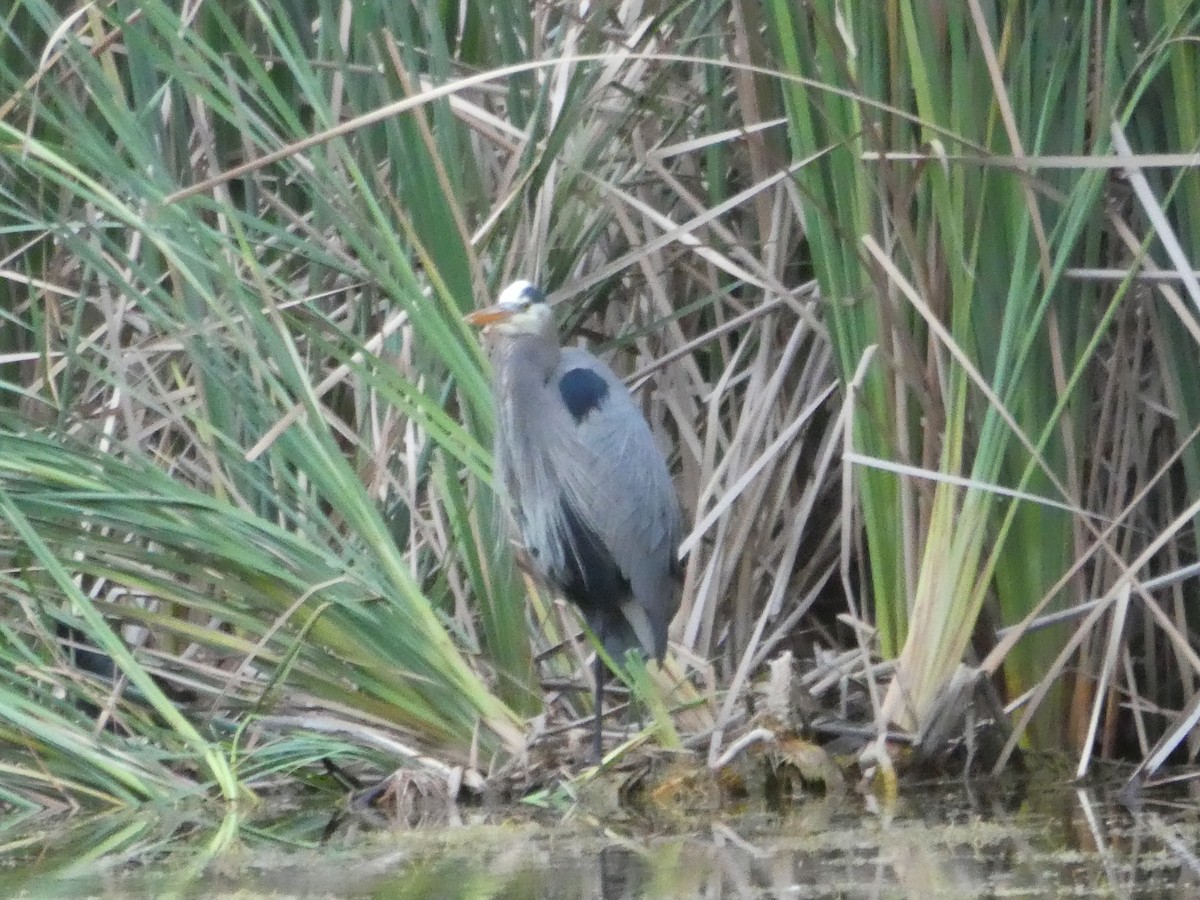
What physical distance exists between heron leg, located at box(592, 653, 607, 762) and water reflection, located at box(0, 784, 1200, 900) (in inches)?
8.1

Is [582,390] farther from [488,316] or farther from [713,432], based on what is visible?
[488,316]

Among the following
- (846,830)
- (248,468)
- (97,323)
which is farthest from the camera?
(97,323)

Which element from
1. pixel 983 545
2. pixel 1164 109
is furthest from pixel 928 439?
pixel 1164 109

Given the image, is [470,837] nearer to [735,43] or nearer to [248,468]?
[248,468]

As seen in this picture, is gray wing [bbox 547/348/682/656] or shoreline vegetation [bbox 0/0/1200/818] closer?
shoreline vegetation [bbox 0/0/1200/818]

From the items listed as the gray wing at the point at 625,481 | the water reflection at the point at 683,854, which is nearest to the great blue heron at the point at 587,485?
the gray wing at the point at 625,481

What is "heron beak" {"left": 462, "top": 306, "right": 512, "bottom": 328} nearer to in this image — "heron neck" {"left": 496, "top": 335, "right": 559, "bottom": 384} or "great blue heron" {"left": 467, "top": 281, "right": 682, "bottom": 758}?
"great blue heron" {"left": 467, "top": 281, "right": 682, "bottom": 758}

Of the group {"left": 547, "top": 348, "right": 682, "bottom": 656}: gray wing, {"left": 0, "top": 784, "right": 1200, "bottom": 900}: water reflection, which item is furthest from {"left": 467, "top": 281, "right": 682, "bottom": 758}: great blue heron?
{"left": 0, "top": 784, "right": 1200, "bottom": 900}: water reflection

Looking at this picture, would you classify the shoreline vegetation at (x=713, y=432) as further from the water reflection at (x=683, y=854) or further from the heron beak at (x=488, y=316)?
the water reflection at (x=683, y=854)

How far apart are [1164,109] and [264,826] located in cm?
184

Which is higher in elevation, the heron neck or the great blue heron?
the heron neck

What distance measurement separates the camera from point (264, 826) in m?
3.03

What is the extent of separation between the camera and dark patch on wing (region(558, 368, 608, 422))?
3713 mm

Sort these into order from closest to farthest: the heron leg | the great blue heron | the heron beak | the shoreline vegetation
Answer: the shoreline vegetation
the heron leg
the heron beak
the great blue heron
